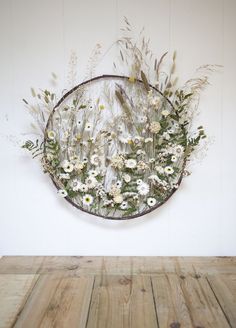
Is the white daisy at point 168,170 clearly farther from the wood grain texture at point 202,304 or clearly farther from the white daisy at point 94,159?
the wood grain texture at point 202,304

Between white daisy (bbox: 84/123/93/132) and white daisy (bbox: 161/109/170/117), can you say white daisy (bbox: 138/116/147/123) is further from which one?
white daisy (bbox: 84/123/93/132)

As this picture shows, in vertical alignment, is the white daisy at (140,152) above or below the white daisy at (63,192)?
above

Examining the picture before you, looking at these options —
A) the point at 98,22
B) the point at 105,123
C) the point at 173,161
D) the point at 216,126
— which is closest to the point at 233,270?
the point at 173,161

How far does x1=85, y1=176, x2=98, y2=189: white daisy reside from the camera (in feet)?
6.69

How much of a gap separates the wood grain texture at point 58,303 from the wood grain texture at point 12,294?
0.03 m

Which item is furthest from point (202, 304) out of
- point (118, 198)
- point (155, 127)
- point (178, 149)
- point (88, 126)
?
point (88, 126)

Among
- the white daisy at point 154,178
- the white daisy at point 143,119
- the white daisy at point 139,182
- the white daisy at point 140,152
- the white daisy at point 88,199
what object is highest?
the white daisy at point 143,119

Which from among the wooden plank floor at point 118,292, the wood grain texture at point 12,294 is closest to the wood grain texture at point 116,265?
the wooden plank floor at point 118,292

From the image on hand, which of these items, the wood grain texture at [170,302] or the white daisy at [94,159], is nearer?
the wood grain texture at [170,302]

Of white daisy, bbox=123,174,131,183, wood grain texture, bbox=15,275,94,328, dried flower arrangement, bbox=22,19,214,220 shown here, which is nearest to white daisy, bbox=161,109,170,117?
dried flower arrangement, bbox=22,19,214,220

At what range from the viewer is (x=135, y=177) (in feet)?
6.84

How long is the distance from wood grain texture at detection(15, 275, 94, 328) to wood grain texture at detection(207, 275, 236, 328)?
1.95ft

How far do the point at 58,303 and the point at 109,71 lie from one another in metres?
1.27

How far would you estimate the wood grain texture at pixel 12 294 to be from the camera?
151cm
